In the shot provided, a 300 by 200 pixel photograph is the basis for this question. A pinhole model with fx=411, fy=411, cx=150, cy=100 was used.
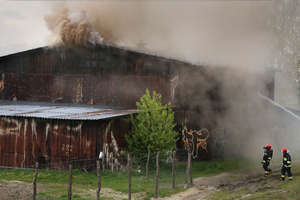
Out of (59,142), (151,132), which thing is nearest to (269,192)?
(151,132)

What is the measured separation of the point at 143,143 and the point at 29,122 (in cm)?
680

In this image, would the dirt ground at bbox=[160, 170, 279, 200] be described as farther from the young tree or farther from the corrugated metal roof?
the corrugated metal roof

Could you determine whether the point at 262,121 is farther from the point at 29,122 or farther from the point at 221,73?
the point at 29,122

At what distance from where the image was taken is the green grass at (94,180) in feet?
60.5

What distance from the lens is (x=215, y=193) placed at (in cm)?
1841

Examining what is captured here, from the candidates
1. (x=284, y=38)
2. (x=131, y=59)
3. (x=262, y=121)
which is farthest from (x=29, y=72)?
(x=284, y=38)

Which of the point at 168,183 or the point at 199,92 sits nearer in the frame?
the point at 168,183

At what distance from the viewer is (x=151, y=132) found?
24109 millimetres

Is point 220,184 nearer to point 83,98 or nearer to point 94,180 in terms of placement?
point 94,180

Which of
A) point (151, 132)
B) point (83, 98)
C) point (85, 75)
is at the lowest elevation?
point (151, 132)

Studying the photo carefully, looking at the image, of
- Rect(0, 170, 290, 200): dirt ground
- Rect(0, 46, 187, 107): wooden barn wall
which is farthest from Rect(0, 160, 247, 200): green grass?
Rect(0, 46, 187, 107): wooden barn wall

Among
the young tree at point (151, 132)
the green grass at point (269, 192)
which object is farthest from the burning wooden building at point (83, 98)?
the green grass at point (269, 192)

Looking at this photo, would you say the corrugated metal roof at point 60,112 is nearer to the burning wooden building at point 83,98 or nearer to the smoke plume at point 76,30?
the burning wooden building at point 83,98

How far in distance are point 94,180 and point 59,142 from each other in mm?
3770
